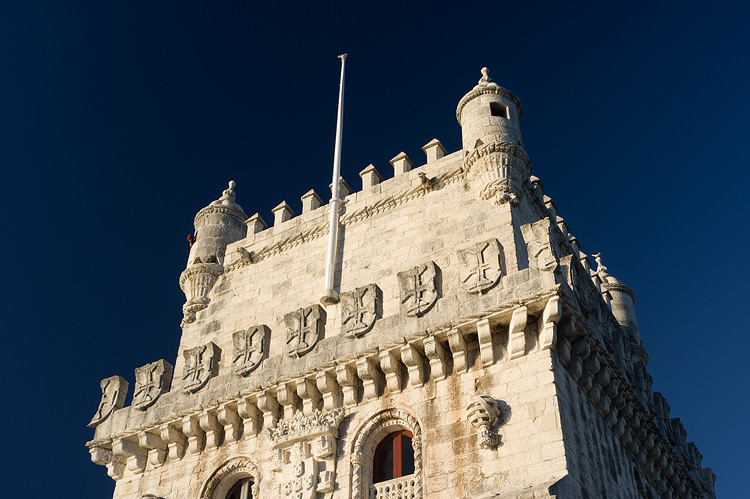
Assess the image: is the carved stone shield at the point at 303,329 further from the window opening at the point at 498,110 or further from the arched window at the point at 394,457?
the window opening at the point at 498,110

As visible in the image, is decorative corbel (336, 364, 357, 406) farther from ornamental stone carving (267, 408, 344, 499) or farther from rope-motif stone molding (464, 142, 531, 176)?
rope-motif stone molding (464, 142, 531, 176)

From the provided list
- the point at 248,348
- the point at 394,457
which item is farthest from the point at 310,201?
the point at 394,457

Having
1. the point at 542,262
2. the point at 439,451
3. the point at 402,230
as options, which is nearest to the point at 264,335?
the point at 402,230

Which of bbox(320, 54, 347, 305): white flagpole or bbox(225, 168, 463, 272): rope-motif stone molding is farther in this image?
bbox(225, 168, 463, 272): rope-motif stone molding

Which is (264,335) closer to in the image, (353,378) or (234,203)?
(353,378)

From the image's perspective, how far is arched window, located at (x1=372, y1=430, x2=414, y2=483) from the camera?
15.5 m

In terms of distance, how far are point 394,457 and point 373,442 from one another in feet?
1.84

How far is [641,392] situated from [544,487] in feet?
29.8

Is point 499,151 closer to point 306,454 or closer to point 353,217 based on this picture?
point 353,217

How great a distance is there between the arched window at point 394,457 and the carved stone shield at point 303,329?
106 inches

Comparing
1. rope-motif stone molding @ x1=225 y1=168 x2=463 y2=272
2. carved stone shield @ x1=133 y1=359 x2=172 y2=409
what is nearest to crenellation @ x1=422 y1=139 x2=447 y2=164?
rope-motif stone molding @ x1=225 y1=168 x2=463 y2=272

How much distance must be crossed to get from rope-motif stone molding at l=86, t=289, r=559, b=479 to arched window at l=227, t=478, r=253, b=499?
953mm

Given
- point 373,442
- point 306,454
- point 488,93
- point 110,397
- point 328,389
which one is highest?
point 488,93

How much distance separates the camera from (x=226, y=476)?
17453 mm
